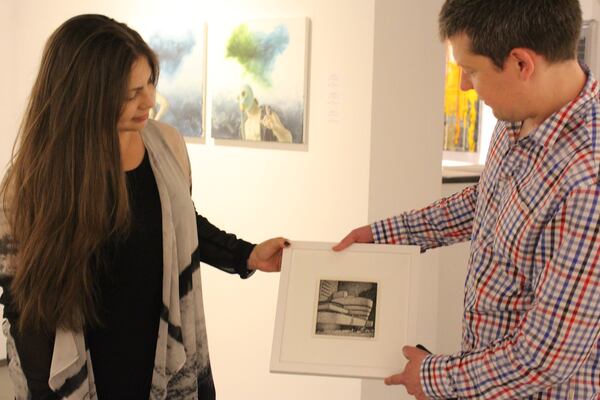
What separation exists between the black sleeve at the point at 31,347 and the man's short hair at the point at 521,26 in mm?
1403

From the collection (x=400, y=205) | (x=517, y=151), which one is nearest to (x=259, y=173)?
(x=400, y=205)

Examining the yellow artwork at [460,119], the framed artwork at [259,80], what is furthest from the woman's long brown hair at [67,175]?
the yellow artwork at [460,119]

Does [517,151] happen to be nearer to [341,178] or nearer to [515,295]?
[515,295]

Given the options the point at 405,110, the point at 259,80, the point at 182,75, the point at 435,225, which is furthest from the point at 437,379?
the point at 182,75

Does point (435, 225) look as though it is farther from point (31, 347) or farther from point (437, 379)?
point (31, 347)

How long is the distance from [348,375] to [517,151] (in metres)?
0.75

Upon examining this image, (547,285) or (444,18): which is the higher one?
(444,18)

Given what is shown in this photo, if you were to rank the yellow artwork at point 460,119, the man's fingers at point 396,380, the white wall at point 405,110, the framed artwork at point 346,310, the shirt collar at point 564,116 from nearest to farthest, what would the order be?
the shirt collar at point 564,116
the man's fingers at point 396,380
the framed artwork at point 346,310
the white wall at point 405,110
the yellow artwork at point 460,119

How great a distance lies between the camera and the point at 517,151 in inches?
71.6

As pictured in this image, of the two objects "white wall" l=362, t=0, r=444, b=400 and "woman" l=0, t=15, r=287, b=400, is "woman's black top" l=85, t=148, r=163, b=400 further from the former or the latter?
"white wall" l=362, t=0, r=444, b=400

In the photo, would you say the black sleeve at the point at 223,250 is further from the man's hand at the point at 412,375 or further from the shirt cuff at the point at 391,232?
the man's hand at the point at 412,375

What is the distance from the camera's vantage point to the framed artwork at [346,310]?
2.14 metres

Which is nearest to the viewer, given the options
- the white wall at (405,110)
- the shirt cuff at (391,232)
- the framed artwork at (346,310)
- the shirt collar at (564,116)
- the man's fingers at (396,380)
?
the shirt collar at (564,116)

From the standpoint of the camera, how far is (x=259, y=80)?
451cm
